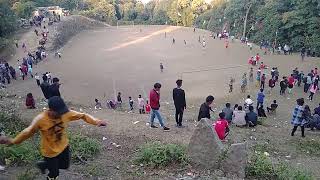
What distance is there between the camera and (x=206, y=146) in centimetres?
691

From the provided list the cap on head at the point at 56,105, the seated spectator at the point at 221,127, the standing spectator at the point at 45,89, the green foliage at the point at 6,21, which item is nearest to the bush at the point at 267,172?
the seated spectator at the point at 221,127

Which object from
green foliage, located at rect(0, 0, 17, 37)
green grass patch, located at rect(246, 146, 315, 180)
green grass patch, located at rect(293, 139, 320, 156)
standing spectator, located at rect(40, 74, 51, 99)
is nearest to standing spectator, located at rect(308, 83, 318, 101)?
green grass patch, located at rect(293, 139, 320, 156)

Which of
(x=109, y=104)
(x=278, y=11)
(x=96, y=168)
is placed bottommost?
(x=109, y=104)

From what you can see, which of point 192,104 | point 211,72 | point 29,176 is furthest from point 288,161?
point 211,72

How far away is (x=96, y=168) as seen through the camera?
22.5ft

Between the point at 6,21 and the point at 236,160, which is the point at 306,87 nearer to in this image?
the point at 236,160

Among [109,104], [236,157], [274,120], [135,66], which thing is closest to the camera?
[236,157]

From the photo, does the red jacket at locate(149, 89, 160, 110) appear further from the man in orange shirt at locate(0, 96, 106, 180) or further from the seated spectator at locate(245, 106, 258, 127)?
the man in orange shirt at locate(0, 96, 106, 180)

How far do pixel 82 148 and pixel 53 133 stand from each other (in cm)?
270

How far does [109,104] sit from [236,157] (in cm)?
1491

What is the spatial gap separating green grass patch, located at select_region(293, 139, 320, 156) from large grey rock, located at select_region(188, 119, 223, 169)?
461cm

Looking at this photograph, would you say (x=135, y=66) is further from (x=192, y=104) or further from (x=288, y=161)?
(x=288, y=161)

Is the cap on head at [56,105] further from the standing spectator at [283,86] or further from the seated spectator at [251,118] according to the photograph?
the standing spectator at [283,86]

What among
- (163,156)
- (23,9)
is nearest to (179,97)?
(163,156)
